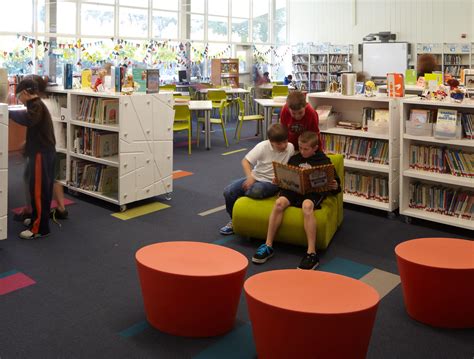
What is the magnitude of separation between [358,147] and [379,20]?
11338mm

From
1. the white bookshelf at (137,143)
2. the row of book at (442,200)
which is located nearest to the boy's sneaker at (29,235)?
the white bookshelf at (137,143)

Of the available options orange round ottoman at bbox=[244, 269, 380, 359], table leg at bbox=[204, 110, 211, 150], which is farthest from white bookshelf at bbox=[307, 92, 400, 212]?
table leg at bbox=[204, 110, 211, 150]

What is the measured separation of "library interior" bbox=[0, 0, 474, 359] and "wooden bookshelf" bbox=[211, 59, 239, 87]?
467 centimetres

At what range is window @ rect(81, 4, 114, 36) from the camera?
1176cm

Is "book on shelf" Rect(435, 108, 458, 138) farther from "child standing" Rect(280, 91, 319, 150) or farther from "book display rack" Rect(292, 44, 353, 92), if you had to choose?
"book display rack" Rect(292, 44, 353, 92)

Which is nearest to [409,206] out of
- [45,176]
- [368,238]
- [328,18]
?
[368,238]

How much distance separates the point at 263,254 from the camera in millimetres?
3893

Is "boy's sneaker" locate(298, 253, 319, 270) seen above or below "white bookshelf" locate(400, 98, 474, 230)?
below

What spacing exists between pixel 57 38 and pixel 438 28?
997 cm

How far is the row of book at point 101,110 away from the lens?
5379 millimetres

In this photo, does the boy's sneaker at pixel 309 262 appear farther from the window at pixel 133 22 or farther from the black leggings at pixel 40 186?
the window at pixel 133 22

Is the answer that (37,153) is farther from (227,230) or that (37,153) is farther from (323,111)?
(323,111)

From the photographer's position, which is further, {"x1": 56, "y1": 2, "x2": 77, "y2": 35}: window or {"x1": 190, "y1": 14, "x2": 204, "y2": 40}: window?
{"x1": 190, "y1": 14, "x2": 204, "y2": 40}: window

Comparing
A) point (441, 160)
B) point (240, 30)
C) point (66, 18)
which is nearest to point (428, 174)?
point (441, 160)
